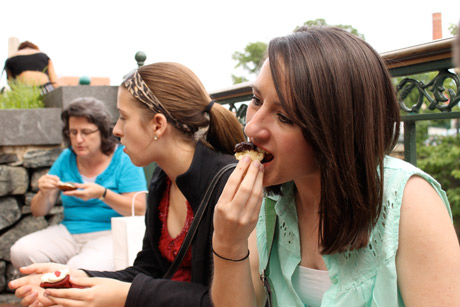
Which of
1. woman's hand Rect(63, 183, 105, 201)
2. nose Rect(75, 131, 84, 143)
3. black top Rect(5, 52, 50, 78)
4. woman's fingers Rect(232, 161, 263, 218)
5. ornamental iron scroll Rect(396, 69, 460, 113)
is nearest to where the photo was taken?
woman's fingers Rect(232, 161, 263, 218)

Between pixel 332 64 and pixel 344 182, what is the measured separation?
0.32 metres

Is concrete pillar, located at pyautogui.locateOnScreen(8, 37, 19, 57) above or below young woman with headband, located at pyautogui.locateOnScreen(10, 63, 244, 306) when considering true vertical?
above

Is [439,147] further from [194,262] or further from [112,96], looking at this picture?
[194,262]

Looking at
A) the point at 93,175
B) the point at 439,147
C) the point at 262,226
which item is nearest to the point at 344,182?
the point at 262,226

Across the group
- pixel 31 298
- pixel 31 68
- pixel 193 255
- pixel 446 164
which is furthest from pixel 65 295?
pixel 446 164

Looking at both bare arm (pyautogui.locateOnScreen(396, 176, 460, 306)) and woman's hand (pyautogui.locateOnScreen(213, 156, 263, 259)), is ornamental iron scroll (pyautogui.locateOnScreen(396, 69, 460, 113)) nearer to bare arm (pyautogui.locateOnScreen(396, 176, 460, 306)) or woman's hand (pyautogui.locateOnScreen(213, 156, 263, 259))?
bare arm (pyautogui.locateOnScreen(396, 176, 460, 306))

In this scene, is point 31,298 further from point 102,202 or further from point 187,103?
point 102,202

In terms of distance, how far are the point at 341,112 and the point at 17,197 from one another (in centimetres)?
417

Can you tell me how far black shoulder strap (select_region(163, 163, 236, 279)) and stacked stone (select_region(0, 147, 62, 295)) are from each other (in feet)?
9.69

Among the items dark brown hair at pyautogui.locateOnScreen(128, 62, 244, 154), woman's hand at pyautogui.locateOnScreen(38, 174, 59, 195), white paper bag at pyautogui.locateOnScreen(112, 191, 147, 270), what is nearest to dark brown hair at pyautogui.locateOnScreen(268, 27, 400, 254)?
dark brown hair at pyautogui.locateOnScreen(128, 62, 244, 154)

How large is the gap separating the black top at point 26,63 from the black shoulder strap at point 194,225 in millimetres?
5084

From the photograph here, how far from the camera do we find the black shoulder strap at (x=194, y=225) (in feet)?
6.64

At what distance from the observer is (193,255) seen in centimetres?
202

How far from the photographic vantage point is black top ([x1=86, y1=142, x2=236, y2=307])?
1821 mm
